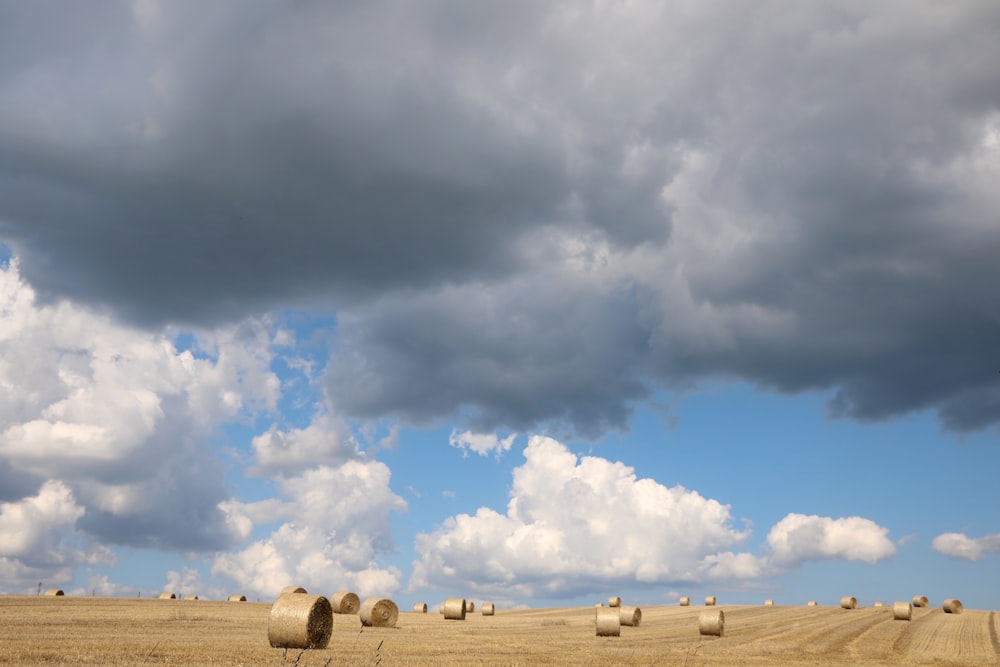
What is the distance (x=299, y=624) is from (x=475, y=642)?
7281 millimetres

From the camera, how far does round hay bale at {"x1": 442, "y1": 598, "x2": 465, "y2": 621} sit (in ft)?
164

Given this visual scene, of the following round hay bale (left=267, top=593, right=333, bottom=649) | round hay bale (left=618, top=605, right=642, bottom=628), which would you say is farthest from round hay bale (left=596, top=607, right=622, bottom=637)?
round hay bale (left=267, top=593, right=333, bottom=649)

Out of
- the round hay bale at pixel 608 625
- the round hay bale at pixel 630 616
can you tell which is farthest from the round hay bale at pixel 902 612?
the round hay bale at pixel 608 625

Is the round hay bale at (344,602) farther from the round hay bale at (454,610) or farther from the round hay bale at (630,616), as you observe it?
the round hay bale at (630,616)

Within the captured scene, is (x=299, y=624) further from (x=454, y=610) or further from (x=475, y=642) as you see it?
(x=454, y=610)

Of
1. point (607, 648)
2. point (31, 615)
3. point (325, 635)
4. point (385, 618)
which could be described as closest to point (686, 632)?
point (607, 648)

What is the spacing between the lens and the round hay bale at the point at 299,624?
86.3 feet

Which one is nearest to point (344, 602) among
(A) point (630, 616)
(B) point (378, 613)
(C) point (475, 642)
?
(B) point (378, 613)

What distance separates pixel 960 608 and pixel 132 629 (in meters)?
56.3

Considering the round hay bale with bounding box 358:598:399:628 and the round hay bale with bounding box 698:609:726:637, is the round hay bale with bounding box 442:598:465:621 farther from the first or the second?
the round hay bale with bounding box 698:609:726:637

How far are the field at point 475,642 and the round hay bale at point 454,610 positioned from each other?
72cm

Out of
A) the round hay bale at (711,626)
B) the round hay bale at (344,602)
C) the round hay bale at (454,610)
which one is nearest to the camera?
the round hay bale at (711,626)

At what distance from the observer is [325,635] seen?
27484 mm

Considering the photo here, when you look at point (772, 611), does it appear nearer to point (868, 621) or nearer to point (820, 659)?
point (868, 621)
